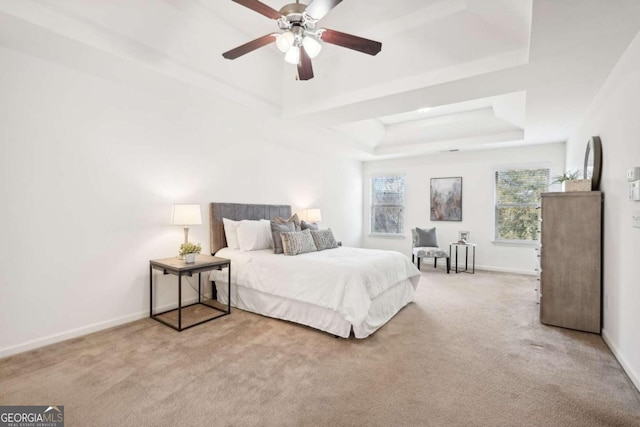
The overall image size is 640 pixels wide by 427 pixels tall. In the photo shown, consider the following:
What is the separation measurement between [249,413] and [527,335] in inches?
106

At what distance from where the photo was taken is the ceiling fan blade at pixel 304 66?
2527 mm

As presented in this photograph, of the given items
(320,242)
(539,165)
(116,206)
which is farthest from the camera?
(539,165)

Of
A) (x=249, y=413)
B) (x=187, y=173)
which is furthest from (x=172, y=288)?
(x=249, y=413)

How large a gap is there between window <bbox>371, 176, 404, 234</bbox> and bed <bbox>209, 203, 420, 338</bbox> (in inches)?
136

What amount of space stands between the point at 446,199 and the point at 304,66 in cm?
502

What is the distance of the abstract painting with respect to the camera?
6.52m

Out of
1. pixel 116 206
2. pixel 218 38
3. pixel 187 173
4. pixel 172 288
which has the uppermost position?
pixel 218 38

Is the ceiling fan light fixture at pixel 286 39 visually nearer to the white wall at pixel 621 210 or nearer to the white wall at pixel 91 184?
the white wall at pixel 91 184

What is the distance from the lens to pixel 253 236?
4.01 meters

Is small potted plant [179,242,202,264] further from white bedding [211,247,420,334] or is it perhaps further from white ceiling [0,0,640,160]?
white ceiling [0,0,640,160]

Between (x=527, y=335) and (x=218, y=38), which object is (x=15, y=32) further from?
(x=527, y=335)

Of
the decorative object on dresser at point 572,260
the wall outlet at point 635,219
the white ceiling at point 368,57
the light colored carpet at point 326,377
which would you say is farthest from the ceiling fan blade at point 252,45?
the decorative object on dresser at point 572,260

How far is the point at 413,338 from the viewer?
115 inches

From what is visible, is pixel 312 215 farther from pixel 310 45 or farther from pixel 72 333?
pixel 72 333
